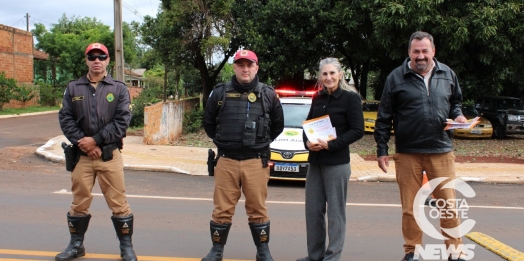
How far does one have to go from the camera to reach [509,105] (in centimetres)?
2048

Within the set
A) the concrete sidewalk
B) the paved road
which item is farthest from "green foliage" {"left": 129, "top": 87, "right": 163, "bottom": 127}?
the paved road

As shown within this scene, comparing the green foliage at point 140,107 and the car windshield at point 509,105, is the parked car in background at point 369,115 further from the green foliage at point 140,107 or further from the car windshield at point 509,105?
the green foliage at point 140,107

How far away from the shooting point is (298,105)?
1096cm

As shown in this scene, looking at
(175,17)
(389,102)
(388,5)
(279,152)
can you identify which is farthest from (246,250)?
(175,17)

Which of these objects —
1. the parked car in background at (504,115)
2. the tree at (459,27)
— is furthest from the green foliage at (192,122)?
the parked car in background at (504,115)

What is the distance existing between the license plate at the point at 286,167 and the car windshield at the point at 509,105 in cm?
1408

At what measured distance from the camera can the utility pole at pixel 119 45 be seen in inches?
580

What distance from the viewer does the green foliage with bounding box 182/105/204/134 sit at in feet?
64.7

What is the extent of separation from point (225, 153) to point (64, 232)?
2.42 m

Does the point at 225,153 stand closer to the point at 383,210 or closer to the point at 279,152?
the point at 383,210

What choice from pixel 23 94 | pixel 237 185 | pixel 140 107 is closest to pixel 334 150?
pixel 237 185

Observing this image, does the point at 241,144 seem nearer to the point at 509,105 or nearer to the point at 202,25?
the point at 202,25

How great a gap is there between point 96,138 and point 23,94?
30.2 metres

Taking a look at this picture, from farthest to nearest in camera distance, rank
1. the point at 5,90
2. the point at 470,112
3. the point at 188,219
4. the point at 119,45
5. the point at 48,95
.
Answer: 1. the point at 48,95
2. the point at 5,90
3. the point at 470,112
4. the point at 119,45
5. the point at 188,219
